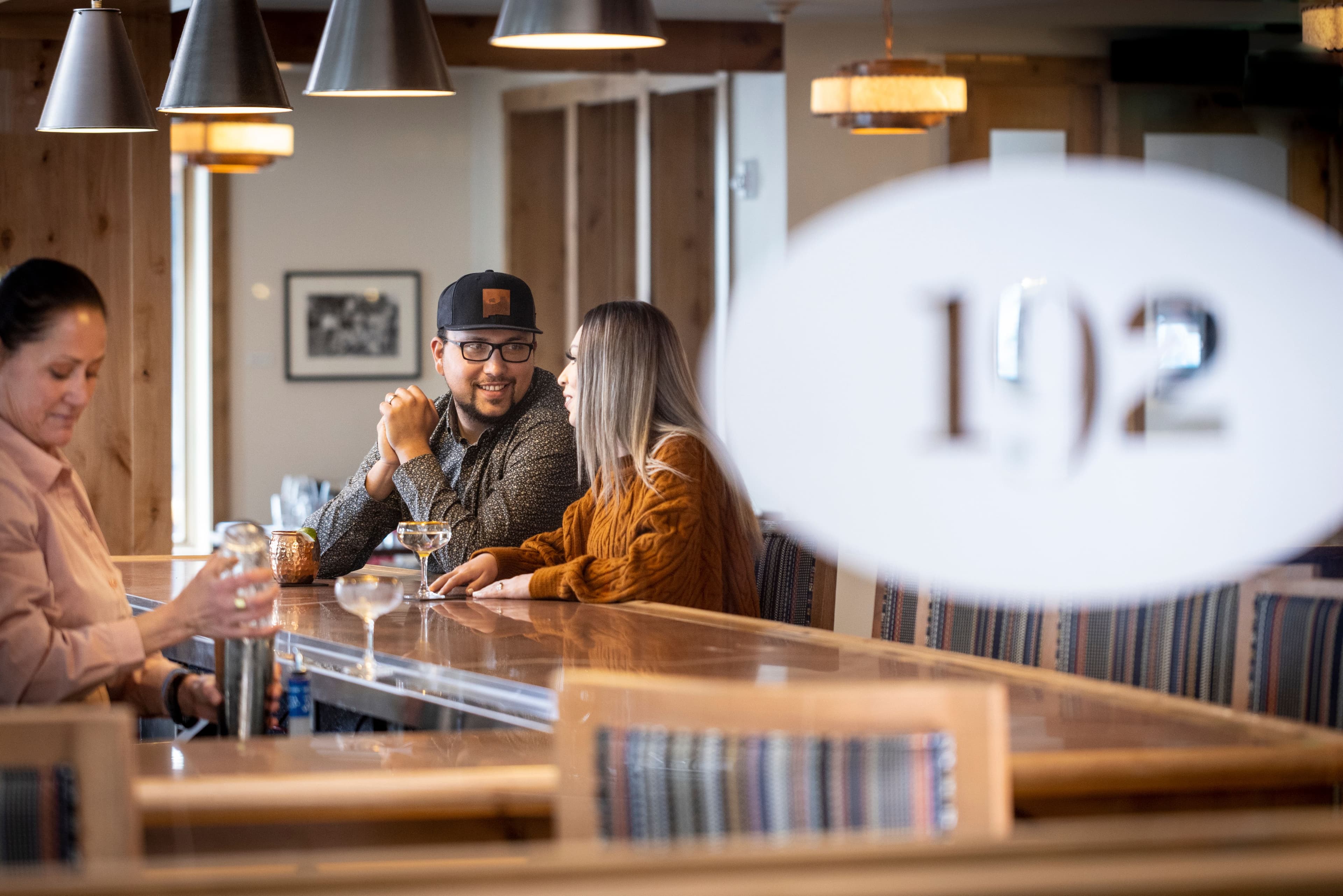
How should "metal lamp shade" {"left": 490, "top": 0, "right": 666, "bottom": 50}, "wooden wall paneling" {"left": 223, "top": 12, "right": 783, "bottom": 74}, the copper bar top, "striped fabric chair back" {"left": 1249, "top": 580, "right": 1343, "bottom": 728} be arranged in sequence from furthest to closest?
1. "wooden wall paneling" {"left": 223, "top": 12, "right": 783, "bottom": 74}
2. "metal lamp shade" {"left": 490, "top": 0, "right": 666, "bottom": 50}
3. "striped fabric chair back" {"left": 1249, "top": 580, "right": 1343, "bottom": 728}
4. the copper bar top

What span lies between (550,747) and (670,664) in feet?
1.26

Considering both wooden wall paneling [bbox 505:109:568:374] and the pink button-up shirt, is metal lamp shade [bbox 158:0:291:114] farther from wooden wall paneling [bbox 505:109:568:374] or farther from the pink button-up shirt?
wooden wall paneling [bbox 505:109:568:374]

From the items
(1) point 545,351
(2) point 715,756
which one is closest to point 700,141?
(1) point 545,351

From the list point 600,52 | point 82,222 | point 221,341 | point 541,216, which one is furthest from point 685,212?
point 221,341

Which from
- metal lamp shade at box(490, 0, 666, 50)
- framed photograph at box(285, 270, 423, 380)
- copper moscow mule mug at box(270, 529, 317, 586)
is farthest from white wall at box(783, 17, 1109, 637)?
metal lamp shade at box(490, 0, 666, 50)

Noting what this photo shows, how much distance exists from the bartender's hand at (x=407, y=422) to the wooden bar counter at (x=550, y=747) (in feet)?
2.48

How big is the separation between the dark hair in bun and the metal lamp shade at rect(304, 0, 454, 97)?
107cm

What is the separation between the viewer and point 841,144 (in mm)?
5824

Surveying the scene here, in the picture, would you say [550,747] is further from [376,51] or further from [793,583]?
[376,51]

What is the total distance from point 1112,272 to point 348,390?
3.76 meters

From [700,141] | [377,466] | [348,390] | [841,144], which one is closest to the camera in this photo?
[377,466]

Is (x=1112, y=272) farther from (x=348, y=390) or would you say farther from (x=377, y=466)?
(x=377, y=466)

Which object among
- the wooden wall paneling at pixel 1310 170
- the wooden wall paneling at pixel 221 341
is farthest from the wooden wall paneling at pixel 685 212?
the wooden wall paneling at pixel 221 341

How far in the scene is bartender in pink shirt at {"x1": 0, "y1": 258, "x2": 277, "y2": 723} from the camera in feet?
5.24
